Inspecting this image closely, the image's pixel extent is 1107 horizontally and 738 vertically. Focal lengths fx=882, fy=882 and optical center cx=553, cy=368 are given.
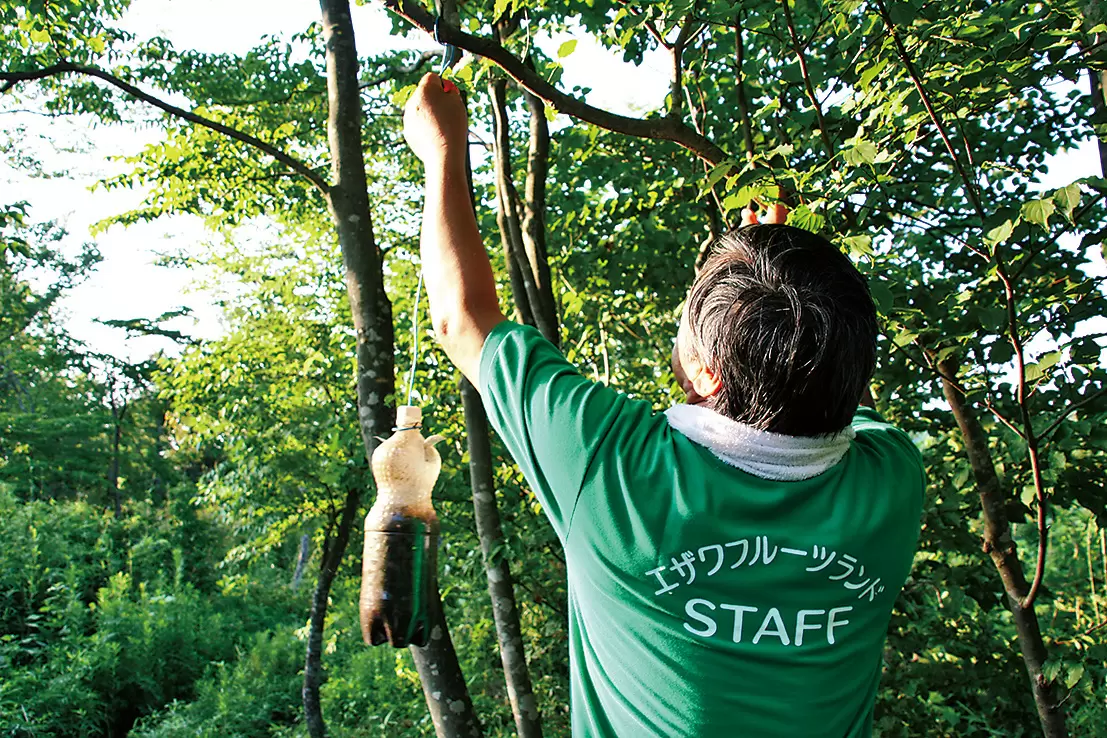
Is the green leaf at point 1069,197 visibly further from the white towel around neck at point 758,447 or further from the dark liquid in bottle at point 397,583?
the dark liquid in bottle at point 397,583

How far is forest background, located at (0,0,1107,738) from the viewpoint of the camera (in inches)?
85.4

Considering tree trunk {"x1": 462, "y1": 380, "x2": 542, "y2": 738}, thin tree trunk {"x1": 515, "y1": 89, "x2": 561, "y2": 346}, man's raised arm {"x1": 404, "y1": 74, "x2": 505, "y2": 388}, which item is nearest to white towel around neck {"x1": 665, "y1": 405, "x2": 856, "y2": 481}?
man's raised arm {"x1": 404, "y1": 74, "x2": 505, "y2": 388}

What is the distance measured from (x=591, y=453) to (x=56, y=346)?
2419 centimetres

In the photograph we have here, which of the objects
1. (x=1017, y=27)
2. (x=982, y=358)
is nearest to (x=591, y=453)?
(x=1017, y=27)

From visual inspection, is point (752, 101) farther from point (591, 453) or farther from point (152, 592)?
point (152, 592)

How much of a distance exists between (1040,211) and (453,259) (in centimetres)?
115

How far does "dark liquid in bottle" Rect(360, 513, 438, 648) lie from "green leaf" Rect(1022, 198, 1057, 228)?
130cm

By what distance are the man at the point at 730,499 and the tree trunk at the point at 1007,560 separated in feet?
4.55

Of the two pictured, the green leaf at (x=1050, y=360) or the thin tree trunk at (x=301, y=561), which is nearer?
the green leaf at (x=1050, y=360)

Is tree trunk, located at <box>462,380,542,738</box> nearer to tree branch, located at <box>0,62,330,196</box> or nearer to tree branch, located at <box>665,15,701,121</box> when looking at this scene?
tree branch, located at <box>0,62,330,196</box>

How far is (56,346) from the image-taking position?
21.9 metres

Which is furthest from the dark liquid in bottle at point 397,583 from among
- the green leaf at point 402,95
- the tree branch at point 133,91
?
the tree branch at point 133,91

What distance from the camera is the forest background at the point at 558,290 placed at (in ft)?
7.11

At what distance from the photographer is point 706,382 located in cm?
117
